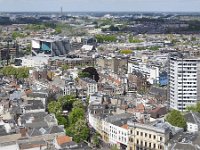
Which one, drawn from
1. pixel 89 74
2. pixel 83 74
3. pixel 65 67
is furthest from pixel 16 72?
pixel 89 74

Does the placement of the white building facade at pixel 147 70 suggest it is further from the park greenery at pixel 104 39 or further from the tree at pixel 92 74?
the park greenery at pixel 104 39

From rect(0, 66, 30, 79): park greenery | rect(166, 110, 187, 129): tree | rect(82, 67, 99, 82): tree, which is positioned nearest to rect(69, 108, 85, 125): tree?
rect(166, 110, 187, 129): tree

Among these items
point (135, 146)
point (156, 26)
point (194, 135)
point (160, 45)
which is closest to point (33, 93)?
point (135, 146)

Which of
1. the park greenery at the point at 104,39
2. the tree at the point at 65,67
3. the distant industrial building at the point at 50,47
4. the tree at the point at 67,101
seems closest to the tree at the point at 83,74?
the tree at the point at 65,67

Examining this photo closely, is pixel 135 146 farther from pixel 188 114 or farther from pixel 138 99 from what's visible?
pixel 138 99

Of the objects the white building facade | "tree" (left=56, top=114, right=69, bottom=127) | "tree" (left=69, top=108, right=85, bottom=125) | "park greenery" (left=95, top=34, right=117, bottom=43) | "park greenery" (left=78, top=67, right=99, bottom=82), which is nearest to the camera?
"tree" (left=56, top=114, right=69, bottom=127)

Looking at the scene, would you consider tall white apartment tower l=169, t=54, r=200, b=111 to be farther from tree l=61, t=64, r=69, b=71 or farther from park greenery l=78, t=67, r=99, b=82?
tree l=61, t=64, r=69, b=71

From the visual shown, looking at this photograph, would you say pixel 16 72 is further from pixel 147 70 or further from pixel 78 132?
pixel 78 132
